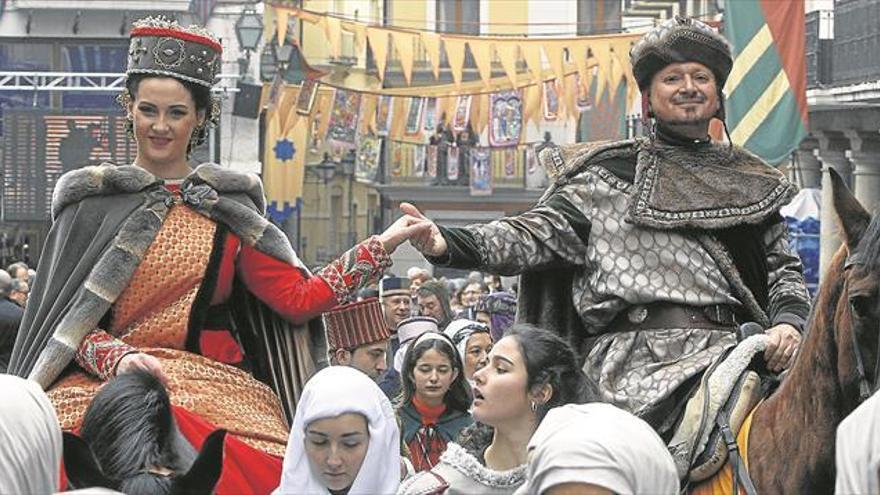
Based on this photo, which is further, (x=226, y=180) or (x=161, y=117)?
(x=226, y=180)

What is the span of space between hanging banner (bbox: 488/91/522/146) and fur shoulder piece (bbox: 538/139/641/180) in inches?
1217

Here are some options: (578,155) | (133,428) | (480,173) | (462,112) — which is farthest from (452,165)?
(133,428)

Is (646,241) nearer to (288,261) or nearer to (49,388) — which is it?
(288,261)

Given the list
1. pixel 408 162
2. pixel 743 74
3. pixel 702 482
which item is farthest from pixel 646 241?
pixel 408 162

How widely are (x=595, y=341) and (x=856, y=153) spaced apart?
88.5ft

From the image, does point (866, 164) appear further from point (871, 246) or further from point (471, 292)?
point (871, 246)

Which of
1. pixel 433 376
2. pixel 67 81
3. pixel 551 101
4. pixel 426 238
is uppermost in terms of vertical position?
pixel 426 238

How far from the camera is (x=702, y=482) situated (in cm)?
752

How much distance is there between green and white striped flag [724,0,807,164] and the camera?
21922 millimetres

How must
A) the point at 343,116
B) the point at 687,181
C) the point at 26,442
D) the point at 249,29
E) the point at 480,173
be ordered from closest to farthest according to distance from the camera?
the point at 26,442, the point at 687,181, the point at 249,29, the point at 343,116, the point at 480,173

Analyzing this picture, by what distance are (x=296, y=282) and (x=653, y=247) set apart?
1257 mm

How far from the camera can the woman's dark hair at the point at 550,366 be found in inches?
275

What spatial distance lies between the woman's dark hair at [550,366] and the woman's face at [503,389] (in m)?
0.02

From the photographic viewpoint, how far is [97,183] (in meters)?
7.32
